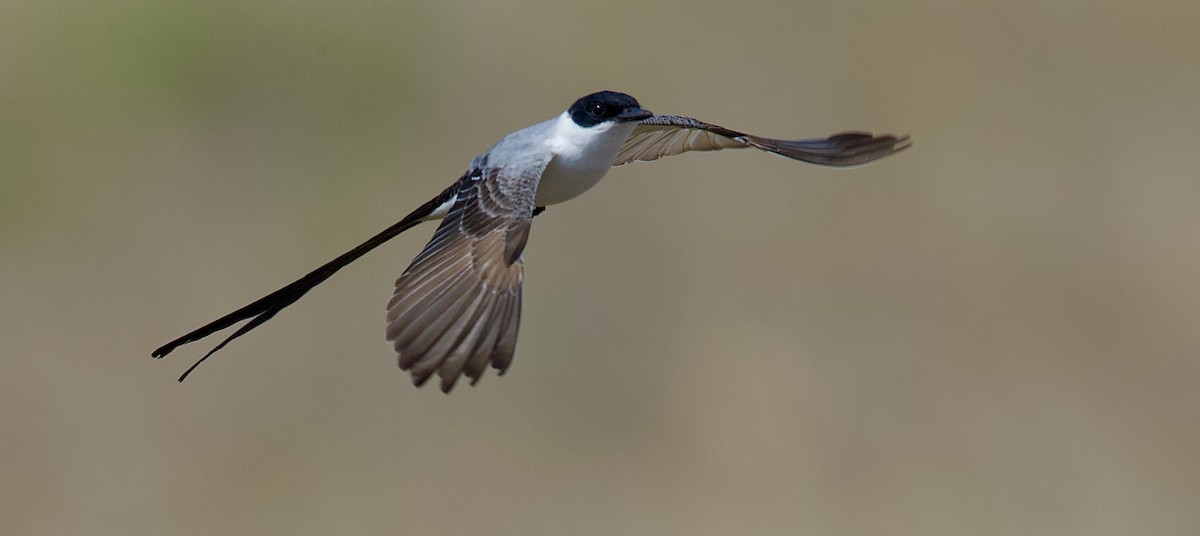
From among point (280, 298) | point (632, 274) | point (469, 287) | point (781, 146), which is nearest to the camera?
point (469, 287)

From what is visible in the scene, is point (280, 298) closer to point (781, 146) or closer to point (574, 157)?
point (574, 157)

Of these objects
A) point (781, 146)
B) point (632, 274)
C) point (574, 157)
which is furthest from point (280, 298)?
point (632, 274)

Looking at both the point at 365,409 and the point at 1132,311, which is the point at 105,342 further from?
the point at 1132,311

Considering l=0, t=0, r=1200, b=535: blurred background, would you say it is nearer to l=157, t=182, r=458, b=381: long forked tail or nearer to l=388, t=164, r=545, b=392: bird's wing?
l=157, t=182, r=458, b=381: long forked tail

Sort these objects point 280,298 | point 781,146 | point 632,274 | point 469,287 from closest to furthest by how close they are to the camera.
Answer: point 469,287 < point 280,298 < point 781,146 < point 632,274

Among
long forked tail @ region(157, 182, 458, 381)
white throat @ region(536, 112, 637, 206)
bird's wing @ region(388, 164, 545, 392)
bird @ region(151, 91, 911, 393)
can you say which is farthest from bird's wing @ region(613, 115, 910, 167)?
long forked tail @ region(157, 182, 458, 381)

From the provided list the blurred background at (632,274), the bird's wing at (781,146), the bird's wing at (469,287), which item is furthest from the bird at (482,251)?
the blurred background at (632,274)

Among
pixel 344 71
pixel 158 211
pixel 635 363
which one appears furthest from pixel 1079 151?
pixel 158 211

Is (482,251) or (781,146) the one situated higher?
(781,146)
